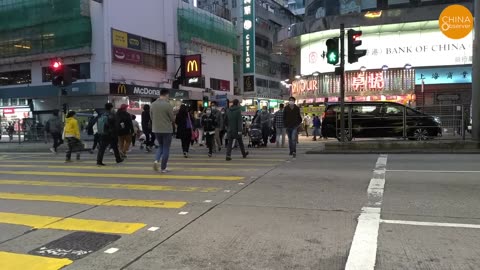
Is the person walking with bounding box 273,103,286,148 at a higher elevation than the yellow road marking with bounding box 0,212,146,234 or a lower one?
higher

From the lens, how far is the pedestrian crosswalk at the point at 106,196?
18.9ft

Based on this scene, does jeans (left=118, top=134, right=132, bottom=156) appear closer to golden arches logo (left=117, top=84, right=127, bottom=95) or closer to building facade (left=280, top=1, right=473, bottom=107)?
golden arches logo (left=117, top=84, right=127, bottom=95)

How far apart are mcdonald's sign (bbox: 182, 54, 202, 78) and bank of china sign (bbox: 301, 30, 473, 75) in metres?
13.0

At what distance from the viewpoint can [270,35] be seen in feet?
238

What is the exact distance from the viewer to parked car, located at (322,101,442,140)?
1647cm

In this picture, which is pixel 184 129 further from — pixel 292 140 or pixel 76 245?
pixel 76 245

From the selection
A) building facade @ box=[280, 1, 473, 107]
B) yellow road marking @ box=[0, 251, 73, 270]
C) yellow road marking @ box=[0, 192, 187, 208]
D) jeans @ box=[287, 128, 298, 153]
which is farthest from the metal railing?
building facade @ box=[280, 1, 473, 107]

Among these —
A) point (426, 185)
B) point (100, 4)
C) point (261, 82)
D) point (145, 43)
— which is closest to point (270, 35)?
point (261, 82)

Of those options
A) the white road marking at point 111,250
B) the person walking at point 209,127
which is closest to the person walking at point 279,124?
the person walking at point 209,127

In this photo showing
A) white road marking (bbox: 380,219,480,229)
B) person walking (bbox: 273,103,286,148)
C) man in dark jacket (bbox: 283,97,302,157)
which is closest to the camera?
white road marking (bbox: 380,219,480,229)

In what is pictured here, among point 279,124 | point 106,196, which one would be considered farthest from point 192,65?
point 106,196

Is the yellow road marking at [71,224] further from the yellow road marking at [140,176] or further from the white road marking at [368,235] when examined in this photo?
the yellow road marking at [140,176]

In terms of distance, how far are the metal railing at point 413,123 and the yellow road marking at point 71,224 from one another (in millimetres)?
11712

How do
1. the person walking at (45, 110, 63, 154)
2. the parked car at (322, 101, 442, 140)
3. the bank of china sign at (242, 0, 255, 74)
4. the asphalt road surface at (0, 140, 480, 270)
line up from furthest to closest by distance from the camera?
the bank of china sign at (242, 0, 255, 74) < the person walking at (45, 110, 63, 154) < the parked car at (322, 101, 442, 140) < the asphalt road surface at (0, 140, 480, 270)
